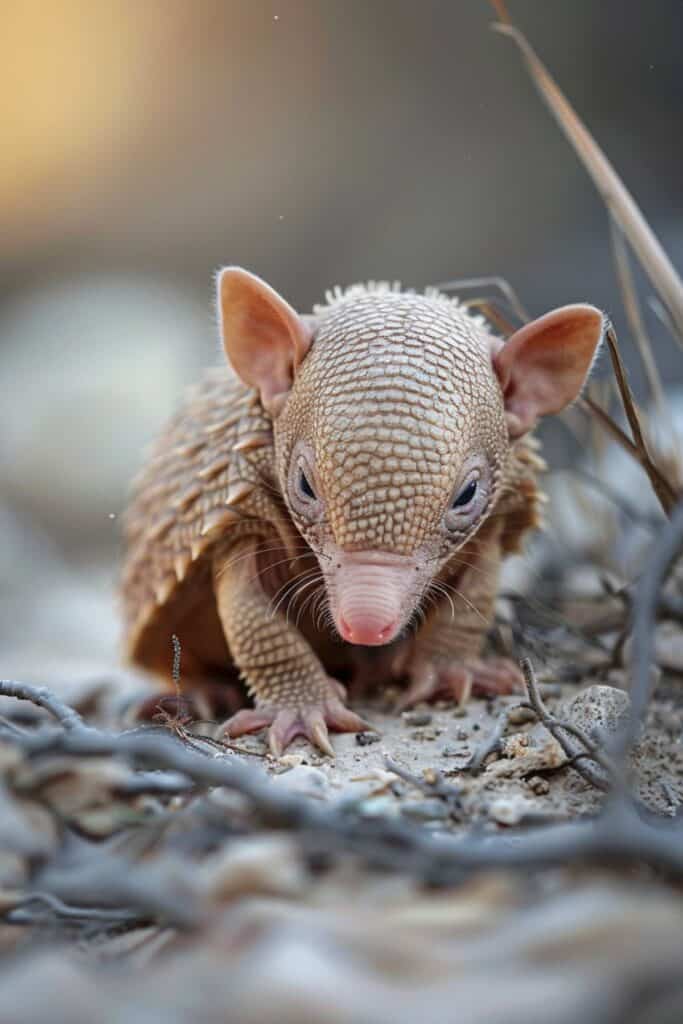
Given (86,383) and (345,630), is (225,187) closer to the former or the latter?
(86,383)

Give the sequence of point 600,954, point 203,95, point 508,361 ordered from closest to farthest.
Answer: point 600,954
point 508,361
point 203,95

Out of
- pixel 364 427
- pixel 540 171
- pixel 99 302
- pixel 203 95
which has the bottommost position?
pixel 364 427

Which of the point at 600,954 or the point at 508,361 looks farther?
the point at 508,361

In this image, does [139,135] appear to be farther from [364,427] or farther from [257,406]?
[364,427]

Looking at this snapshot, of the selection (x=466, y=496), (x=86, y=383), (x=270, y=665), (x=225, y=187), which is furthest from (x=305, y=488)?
(x=86, y=383)

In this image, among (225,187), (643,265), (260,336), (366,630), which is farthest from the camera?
(225,187)

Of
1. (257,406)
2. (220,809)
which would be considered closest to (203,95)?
(257,406)

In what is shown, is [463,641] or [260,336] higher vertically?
[260,336]
